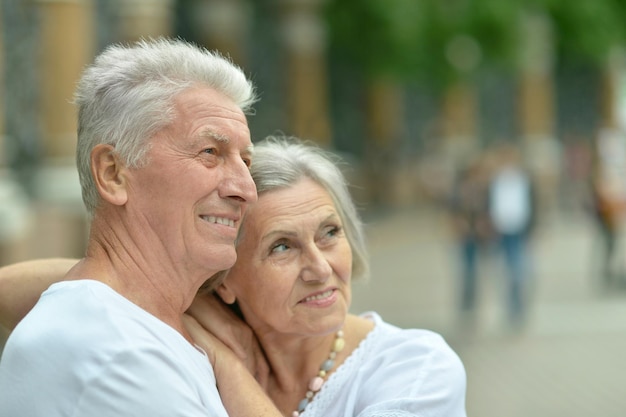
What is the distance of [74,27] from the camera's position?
36.7 ft

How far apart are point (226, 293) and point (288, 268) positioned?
171 mm

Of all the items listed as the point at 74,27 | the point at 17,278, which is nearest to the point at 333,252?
the point at 17,278

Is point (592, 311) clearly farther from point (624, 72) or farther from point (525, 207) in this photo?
point (624, 72)

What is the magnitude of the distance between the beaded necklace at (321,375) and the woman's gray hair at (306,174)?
0.79ft

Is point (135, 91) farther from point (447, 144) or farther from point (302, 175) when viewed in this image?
point (447, 144)

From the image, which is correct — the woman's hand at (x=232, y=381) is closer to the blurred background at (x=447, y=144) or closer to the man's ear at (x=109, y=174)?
the man's ear at (x=109, y=174)

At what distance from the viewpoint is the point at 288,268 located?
2.35m

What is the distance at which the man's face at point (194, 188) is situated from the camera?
6.73ft

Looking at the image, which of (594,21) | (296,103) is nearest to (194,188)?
(296,103)

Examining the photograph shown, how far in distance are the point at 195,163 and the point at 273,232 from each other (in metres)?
0.34

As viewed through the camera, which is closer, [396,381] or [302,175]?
[396,381]

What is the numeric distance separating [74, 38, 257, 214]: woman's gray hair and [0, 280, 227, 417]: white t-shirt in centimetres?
30

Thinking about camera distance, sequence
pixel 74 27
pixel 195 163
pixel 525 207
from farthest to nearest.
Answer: pixel 74 27 < pixel 525 207 < pixel 195 163

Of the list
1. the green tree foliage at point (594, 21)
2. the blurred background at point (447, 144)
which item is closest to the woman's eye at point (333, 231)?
the blurred background at point (447, 144)
